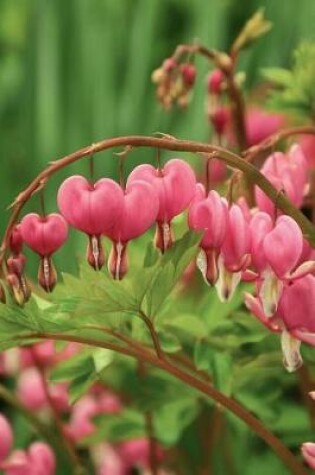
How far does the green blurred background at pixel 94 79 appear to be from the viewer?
Answer: 100 inches

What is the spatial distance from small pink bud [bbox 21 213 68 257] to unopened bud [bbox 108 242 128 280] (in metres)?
0.05

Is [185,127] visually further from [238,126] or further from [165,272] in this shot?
[165,272]

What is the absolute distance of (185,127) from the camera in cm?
255

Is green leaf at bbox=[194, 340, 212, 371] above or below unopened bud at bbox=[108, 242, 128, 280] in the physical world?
below

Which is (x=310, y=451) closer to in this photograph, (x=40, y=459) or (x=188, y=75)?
(x=40, y=459)

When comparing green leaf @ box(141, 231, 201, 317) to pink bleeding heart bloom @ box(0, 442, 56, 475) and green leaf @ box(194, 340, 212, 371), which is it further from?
pink bleeding heart bloom @ box(0, 442, 56, 475)

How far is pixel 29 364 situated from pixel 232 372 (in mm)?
546

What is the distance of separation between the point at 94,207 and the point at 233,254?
106mm

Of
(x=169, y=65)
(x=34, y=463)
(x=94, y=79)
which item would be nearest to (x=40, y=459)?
(x=34, y=463)

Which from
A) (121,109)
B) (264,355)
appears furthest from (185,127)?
(264,355)

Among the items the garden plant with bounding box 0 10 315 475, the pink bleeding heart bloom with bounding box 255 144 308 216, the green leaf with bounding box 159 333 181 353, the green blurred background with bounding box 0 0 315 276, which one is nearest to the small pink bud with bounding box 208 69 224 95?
the garden plant with bounding box 0 10 315 475

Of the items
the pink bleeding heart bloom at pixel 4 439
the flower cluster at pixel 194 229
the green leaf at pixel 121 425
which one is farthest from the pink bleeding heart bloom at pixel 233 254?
the green leaf at pixel 121 425

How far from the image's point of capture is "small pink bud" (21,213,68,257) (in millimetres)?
817

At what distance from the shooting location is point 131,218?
0.78 meters
